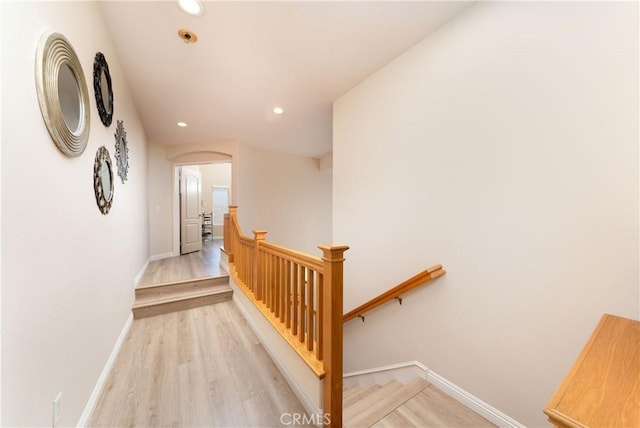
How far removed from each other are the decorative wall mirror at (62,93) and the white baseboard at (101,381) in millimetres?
1524

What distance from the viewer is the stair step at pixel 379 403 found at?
1.47 m

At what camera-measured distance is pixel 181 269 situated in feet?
13.3

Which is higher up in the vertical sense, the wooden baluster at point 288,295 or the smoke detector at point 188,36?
the smoke detector at point 188,36

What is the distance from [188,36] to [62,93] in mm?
1165

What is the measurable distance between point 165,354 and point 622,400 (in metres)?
2.73

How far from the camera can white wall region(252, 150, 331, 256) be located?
515 centimetres

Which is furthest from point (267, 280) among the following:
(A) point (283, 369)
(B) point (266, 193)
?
(B) point (266, 193)

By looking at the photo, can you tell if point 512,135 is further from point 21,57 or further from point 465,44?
point 21,57

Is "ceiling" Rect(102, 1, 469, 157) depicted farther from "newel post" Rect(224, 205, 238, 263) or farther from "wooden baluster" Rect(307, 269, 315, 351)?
"wooden baluster" Rect(307, 269, 315, 351)

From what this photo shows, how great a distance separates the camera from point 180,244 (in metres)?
5.25

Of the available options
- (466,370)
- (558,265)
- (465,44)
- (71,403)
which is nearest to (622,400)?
(558,265)

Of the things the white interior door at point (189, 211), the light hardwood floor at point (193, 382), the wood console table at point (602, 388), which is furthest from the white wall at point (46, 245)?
the white interior door at point (189, 211)

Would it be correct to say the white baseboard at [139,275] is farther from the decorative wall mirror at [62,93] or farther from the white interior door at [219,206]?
the white interior door at [219,206]

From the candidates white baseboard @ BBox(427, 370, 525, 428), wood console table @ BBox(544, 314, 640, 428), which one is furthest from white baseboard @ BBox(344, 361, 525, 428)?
wood console table @ BBox(544, 314, 640, 428)
